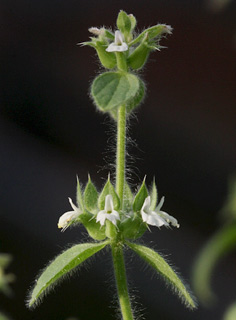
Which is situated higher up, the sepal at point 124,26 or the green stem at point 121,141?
the sepal at point 124,26

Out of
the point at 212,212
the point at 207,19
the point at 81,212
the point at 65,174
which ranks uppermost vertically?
the point at 207,19

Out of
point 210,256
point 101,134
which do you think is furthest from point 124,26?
point 101,134

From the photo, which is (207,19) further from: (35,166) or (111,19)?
(35,166)

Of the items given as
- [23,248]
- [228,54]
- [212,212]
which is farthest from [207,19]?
[23,248]

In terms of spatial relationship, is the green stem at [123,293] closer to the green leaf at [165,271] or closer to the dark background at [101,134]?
the green leaf at [165,271]

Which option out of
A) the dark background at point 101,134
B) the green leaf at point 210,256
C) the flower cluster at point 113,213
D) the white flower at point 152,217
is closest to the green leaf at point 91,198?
the flower cluster at point 113,213

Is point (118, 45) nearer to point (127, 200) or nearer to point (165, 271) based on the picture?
point (127, 200)
